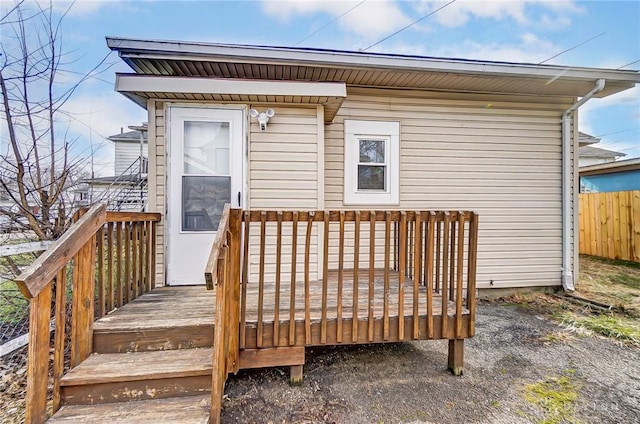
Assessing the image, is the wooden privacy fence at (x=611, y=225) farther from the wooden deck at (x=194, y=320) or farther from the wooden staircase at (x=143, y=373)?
the wooden staircase at (x=143, y=373)

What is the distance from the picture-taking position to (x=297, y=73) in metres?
3.89

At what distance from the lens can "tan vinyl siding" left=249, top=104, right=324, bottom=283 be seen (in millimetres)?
3689

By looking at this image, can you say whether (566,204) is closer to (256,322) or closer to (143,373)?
(256,322)

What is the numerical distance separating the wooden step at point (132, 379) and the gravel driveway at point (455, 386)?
17.1 inches

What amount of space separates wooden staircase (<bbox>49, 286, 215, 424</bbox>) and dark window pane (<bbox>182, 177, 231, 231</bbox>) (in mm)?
1245

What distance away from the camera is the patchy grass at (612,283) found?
4.50m

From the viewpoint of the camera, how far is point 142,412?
180 centimetres

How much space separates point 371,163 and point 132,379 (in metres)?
3.89

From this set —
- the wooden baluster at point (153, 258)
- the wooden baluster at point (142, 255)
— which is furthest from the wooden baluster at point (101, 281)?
the wooden baluster at point (153, 258)

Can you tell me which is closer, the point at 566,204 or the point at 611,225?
the point at 566,204

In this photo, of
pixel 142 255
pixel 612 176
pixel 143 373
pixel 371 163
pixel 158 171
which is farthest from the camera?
pixel 612 176

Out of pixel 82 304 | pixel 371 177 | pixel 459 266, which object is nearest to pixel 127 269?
pixel 82 304

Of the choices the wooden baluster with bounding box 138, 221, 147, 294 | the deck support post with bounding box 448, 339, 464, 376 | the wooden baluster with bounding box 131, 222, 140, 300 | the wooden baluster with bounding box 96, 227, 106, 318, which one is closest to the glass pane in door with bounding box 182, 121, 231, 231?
the wooden baluster with bounding box 138, 221, 147, 294

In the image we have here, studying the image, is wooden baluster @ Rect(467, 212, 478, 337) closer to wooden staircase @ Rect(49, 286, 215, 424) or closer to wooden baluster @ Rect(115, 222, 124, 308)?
wooden staircase @ Rect(49, 286, 215, 424)
